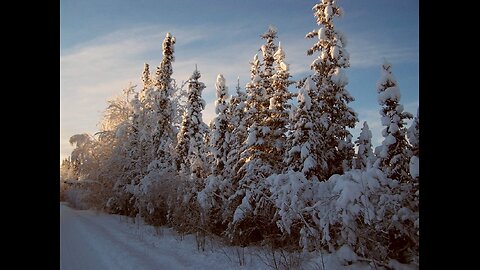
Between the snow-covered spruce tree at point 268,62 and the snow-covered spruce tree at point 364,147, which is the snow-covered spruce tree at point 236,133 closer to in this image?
the snow-covered spruce tree at point 268,62

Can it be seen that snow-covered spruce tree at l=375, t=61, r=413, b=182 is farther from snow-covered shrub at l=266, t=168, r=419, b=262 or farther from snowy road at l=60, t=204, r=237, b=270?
snowy road at l=60, t=204, r=237, b=270

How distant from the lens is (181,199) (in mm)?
20328

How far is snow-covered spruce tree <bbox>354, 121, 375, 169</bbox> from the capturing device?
14047 mm

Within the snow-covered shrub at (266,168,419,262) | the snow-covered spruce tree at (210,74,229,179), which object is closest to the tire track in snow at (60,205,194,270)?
the snow-covered shrub at (266,168,419,262)

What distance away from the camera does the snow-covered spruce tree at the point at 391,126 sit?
9.26 metres

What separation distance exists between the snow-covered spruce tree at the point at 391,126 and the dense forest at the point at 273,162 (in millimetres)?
26

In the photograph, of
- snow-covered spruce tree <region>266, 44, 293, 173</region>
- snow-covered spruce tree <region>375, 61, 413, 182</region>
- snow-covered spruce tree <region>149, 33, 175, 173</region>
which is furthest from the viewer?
snow-covered spruce tree <region>149, 33, 175, 173</region>

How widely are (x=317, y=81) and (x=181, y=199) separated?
9823mm

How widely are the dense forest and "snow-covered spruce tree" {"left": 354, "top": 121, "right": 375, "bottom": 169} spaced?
0.05m

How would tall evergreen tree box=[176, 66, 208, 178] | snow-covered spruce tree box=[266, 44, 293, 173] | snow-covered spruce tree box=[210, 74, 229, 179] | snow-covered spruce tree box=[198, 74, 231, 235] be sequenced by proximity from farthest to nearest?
tall evergreen tree box=[176, 66, 208, 178]
snow-covered spruce tree box=[210, 74, 229, 179]
snow-covered spruce tree box=[198, 74, 231, 235]
snow-covered spruce tree box=[266, 44, 293, 173]
